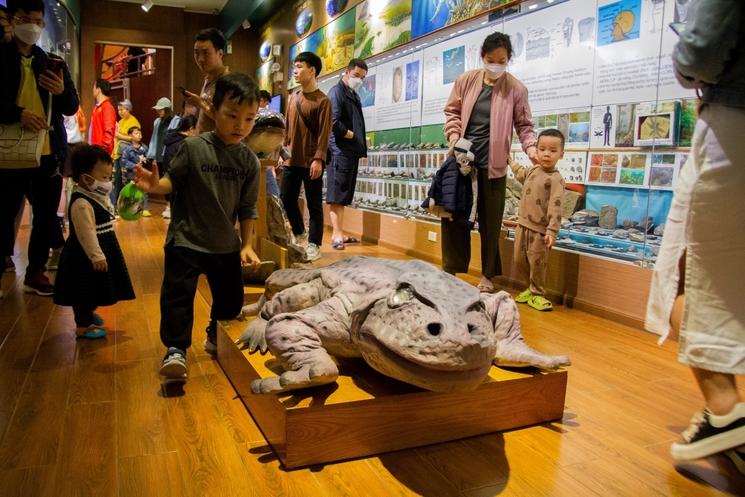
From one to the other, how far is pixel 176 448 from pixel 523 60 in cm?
407

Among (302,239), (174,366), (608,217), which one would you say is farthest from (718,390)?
(302,239)

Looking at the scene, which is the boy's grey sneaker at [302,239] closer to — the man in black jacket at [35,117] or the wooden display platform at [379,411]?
the man in black jacket at [35,117]

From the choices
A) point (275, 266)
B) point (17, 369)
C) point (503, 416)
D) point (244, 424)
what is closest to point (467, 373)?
point (503, 416)

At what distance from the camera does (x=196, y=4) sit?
12.8m

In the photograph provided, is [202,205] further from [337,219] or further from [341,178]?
[337,219]

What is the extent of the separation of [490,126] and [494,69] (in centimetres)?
39

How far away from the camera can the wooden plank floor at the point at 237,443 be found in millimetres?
1811

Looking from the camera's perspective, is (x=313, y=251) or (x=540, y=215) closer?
(x=540, y=215)

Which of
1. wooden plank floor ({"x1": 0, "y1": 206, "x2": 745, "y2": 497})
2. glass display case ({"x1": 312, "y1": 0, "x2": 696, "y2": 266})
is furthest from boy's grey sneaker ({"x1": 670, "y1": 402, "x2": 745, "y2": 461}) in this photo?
glass display case ({"x1": 312, "y1": 0, "x2": 696, "y2": 266})

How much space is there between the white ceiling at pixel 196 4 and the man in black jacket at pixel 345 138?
7.49m

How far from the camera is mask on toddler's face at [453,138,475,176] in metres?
4.29

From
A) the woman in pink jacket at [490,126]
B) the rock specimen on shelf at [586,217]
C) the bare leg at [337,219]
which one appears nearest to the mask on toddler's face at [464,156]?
the woman in pink jacket at [490,126]

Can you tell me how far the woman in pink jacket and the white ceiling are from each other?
31.8 feet

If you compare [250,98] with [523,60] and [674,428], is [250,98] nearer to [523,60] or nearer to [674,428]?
[674,428]
